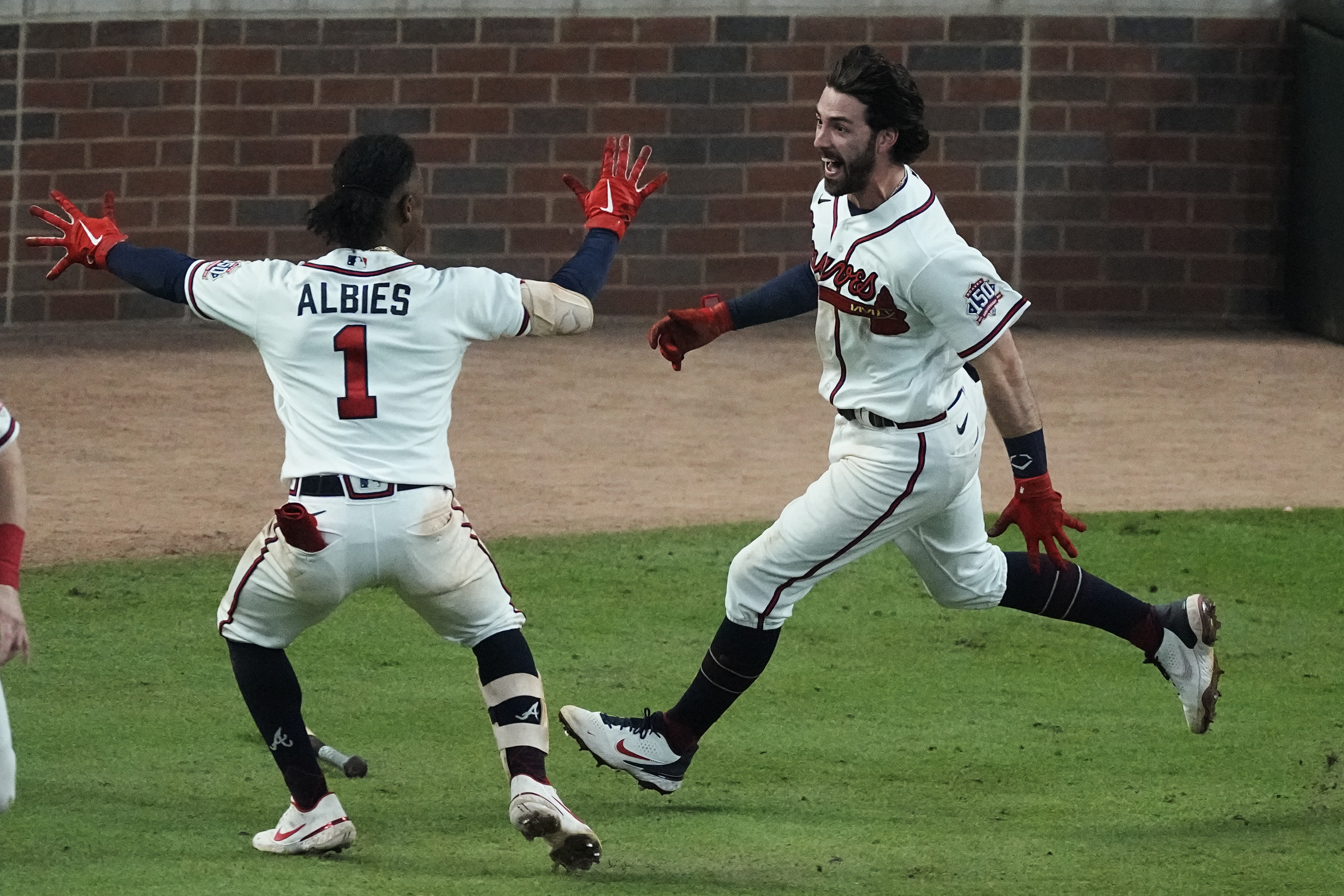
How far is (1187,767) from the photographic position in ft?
16.8

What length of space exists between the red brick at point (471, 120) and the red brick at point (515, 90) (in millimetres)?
63

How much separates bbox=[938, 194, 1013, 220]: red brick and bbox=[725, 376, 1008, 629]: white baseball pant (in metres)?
7.54

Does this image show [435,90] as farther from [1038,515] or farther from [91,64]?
[1038,515]

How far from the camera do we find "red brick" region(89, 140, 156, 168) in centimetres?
1159

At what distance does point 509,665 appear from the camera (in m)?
4.34

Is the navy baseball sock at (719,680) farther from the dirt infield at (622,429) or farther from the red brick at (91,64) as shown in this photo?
the red brick at (91,64)

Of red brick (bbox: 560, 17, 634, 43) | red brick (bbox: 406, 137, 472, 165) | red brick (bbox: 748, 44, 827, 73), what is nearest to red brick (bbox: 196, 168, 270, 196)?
red brick (bbox: 406, 137, 472, 165)

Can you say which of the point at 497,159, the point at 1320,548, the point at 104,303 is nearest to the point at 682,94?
the point at 497,159

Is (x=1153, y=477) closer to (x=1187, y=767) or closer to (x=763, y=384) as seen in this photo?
(x=763, y=384)

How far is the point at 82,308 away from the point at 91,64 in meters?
1.48

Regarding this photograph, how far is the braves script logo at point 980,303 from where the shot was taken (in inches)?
176

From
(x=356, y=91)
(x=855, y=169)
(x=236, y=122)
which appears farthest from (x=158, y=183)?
(x=855, y=169)

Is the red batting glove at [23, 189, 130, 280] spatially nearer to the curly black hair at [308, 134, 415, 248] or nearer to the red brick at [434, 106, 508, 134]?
the curly black hair at [308, 134, 415, 248]

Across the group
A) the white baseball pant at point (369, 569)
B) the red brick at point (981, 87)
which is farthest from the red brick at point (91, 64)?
the white baseball pant at point (369, 569)
